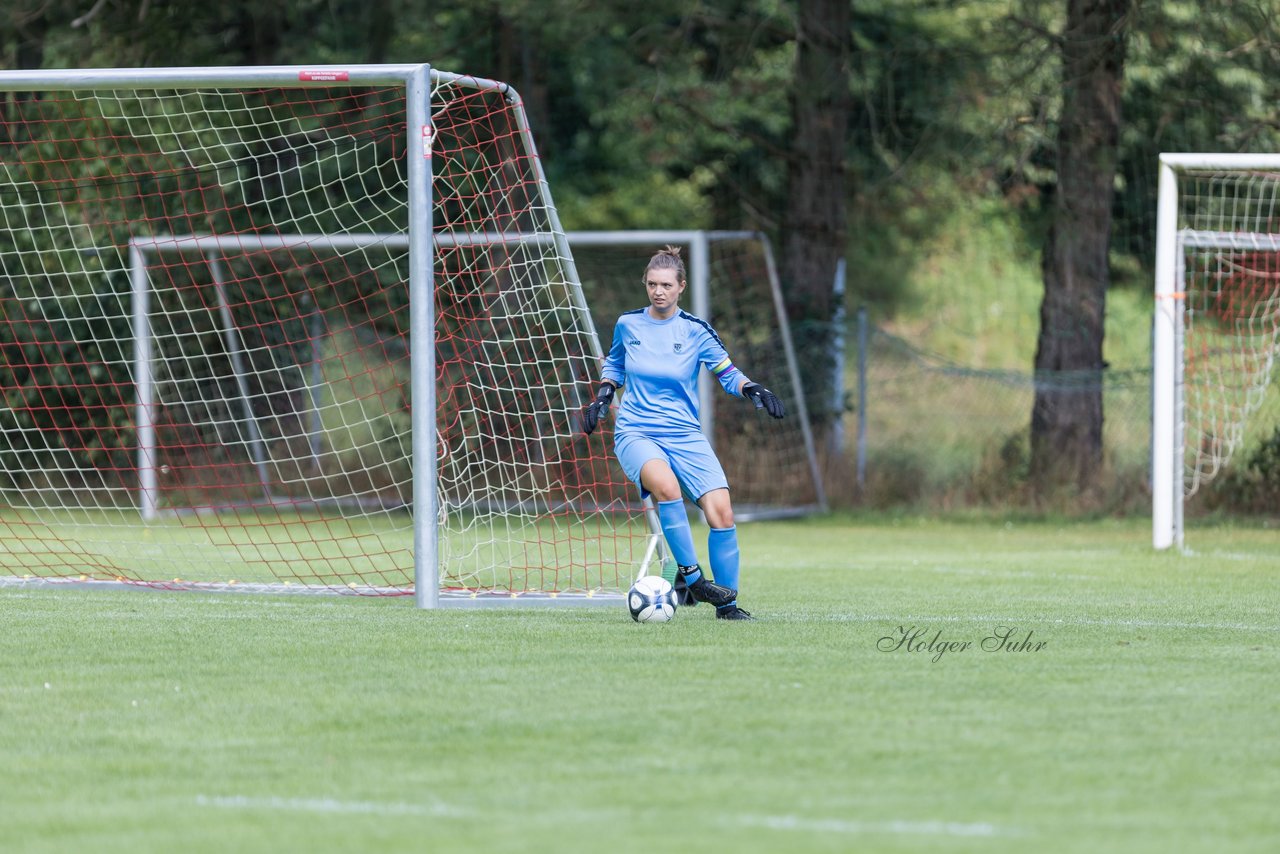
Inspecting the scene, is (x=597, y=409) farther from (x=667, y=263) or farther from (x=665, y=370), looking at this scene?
(x=667, y=263)

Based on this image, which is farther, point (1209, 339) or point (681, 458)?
point (1209, 339)

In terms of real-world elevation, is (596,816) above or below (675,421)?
below

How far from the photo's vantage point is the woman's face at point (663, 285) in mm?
8328

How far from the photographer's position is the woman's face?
8328mm

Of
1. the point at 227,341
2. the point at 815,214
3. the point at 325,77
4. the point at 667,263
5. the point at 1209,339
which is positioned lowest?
the point at 1209,339

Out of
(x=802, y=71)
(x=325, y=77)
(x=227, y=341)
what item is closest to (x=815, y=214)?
→ (x=802, y=71)

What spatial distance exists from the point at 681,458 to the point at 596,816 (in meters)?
3.98

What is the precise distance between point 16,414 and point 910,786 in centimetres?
1485

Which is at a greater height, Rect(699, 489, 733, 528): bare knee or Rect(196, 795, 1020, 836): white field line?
Rect(699, 489, 733, 528): bare knee

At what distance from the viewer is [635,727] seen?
5.65 meters

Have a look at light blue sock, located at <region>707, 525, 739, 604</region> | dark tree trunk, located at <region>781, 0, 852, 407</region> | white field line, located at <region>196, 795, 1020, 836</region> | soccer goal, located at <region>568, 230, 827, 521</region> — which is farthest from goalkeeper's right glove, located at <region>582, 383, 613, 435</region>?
dark tree trunk, located at <region>781, 0, 852, 407</region>

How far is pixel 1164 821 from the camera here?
14.7 feet

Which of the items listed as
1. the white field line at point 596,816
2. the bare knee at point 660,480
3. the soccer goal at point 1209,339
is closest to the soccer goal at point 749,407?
the soccer goal at point 1209,339

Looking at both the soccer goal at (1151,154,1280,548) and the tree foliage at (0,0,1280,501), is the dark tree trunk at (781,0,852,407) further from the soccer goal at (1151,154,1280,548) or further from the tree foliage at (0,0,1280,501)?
the soccer goal at (1151,154,1280,548)
